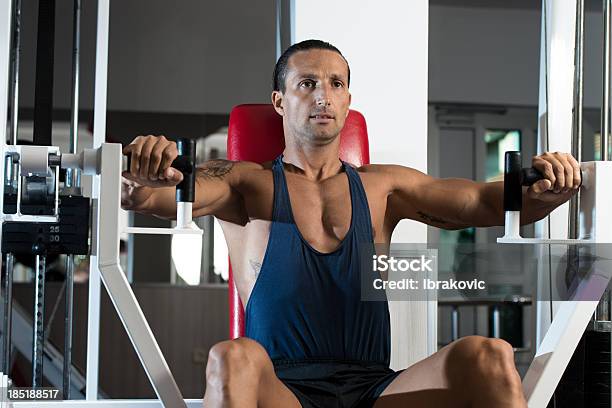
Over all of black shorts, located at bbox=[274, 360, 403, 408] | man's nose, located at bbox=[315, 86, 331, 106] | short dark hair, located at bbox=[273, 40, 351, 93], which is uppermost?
short dark hair, located at bbox=[273, 40, 351, 93]

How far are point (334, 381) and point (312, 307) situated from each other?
0.63 ft

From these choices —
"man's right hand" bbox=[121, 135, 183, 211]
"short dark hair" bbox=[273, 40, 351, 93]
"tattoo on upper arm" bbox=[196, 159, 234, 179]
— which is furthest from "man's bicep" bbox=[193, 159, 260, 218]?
"man's right hand" bbox=[121, 135, 183, 211]

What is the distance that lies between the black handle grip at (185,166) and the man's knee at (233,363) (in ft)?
1.03

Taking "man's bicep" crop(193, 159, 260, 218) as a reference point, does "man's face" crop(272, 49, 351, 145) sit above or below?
above

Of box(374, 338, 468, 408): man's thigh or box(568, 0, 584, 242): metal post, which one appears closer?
box(374, 338, 468, 408): man's thigh

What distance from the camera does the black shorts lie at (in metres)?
1.82

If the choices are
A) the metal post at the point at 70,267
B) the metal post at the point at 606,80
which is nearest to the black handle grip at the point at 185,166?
the metal post at the point at 70,267

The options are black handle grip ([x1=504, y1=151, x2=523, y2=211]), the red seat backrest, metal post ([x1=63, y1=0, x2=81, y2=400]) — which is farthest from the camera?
the red seat backrest

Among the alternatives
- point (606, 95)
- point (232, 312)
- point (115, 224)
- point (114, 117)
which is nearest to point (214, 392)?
point (115, 224)

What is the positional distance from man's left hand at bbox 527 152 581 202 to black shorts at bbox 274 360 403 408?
0.52m

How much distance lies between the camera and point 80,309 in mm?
4930

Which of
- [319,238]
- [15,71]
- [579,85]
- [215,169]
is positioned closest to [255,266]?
[319,238]

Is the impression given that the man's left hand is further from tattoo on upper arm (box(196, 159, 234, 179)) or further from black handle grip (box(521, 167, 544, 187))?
tattoo on upper arm (box(196, 159, 234, 179))

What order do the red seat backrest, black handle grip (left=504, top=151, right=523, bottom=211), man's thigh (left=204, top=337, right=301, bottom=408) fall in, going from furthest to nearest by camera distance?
the red seat backrest, black handle grip (left=504, top=151, right=523, bottom=211), man's thigh (left=204, top=337, right=301, bottom=408)
